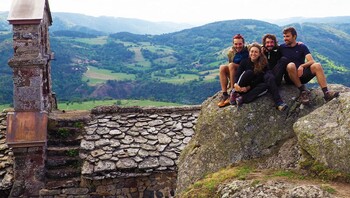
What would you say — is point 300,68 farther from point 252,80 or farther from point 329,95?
point 252,80

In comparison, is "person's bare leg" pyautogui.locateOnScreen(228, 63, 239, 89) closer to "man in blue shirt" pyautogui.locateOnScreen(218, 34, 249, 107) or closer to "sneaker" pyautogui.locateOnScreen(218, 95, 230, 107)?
"man in blue shirt" pyautogui.locateOnScreen(218, 34, 249, 107)

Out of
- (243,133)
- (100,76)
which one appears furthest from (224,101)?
(100,76)

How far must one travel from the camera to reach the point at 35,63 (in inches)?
421

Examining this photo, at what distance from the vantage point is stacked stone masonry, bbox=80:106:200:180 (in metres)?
10.4

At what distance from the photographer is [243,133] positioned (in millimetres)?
6715

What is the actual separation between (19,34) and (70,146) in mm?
3447

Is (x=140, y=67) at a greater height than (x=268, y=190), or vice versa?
(x=268, y=190)

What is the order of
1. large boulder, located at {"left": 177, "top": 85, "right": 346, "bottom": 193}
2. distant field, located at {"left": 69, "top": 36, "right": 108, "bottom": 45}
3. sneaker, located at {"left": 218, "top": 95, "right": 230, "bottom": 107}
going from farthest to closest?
distant field, located at {"left": 69, "top": 36, "right": 108, "bottom": 45} → sneaker, located at {"left": 218, "top": 95, "right": 230, "bottom": 107} → large boulder, located at {"left": 177, "top": 85, "right": 346, "bottom": 193}

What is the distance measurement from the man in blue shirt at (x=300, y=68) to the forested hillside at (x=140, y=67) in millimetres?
66224

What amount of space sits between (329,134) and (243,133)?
1607 millimetres

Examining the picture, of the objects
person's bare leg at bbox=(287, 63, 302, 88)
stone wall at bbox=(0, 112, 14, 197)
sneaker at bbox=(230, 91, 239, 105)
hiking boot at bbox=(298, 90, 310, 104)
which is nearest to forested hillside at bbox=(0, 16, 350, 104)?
stone wall at bbox=(0, 112, 14, 197)

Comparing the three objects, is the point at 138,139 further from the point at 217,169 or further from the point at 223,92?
the point at 217,169

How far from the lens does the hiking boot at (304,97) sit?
6.84 metres

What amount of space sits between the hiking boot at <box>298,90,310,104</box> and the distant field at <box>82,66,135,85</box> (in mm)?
98960
